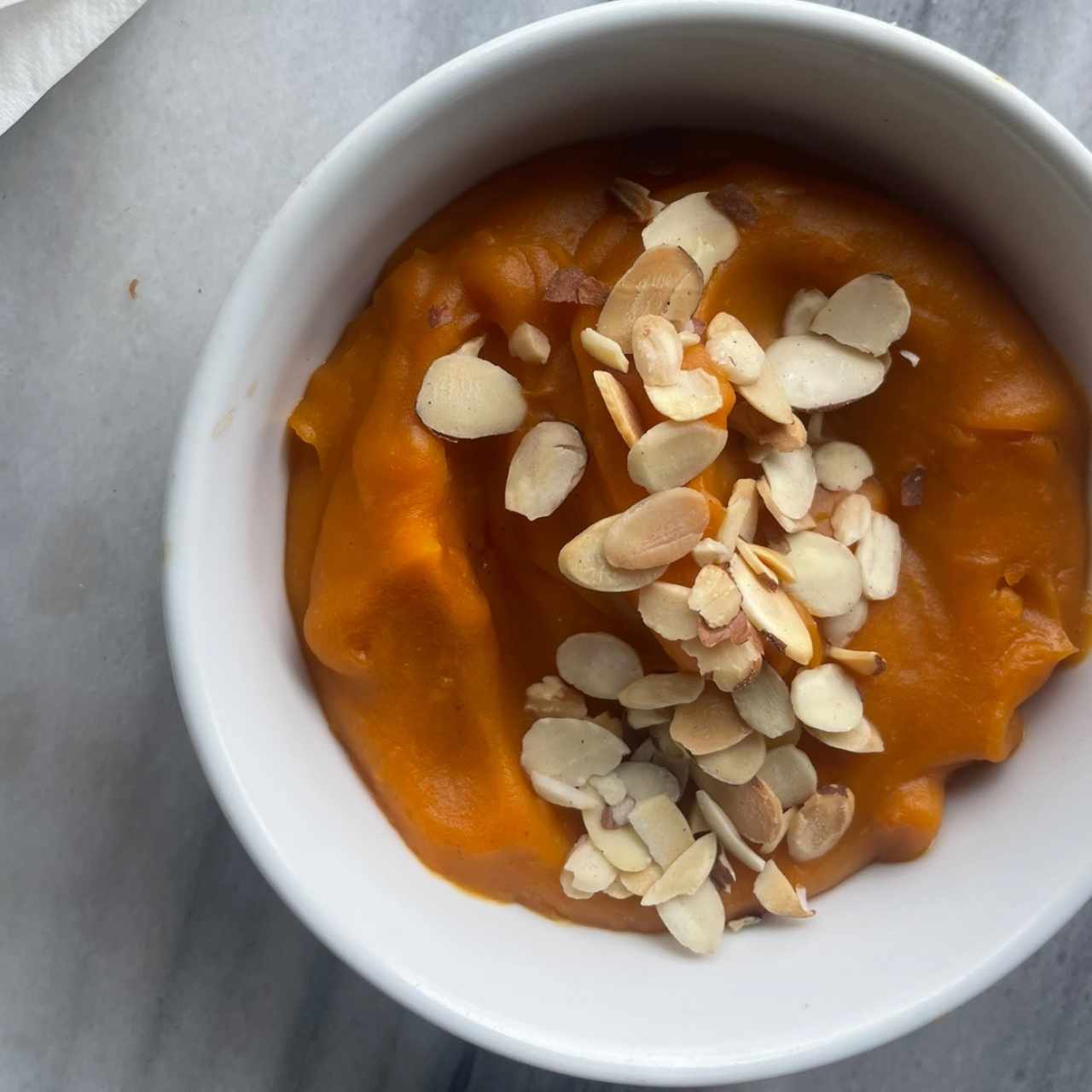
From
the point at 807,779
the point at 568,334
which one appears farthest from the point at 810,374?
the point at 807,779

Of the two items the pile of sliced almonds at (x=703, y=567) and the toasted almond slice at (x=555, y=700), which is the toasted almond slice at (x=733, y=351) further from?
the toasted almond slice at (x=555, y=700)

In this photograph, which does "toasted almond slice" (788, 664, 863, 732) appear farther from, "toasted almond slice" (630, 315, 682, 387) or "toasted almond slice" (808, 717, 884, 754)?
"toasted almond slice" (630, 315, 682, 387)

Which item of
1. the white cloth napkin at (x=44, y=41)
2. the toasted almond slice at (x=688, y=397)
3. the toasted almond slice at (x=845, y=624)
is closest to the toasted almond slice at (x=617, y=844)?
the toasted almond slice at (x=845, y=624)

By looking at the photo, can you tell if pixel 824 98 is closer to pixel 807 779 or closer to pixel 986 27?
pixel 986 27

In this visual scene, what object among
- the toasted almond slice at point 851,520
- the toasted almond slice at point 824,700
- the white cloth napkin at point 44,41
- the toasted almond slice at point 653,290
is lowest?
the toasted almond slice at point 824,700

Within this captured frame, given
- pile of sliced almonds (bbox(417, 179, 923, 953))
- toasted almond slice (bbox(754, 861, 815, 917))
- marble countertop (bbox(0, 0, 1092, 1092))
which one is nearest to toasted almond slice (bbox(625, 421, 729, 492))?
pile of sliced almonds (bbox(417, 179, 923, 953))
